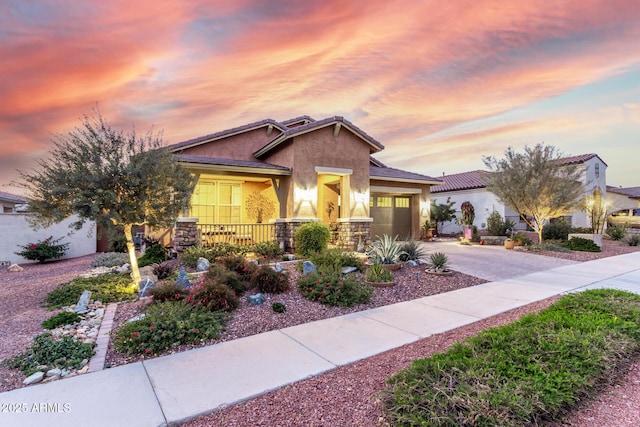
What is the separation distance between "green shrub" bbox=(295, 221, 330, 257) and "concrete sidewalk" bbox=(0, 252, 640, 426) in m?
5.11

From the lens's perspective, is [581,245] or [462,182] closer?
[581,245]

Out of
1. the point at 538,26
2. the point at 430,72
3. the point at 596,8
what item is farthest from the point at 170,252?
the point at 596,8

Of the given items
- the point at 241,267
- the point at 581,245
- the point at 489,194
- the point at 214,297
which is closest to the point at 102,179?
the point at 241,267

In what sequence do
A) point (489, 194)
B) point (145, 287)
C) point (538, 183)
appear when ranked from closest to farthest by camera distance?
1. point (145, 287)
2. point (538, 183)
3. point (489, 194)

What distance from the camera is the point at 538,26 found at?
27.7 ft

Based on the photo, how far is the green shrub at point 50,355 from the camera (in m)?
3.61

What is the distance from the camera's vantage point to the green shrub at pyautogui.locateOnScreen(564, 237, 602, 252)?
14.1 m

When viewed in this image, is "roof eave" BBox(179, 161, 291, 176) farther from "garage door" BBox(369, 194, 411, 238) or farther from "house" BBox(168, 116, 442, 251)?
"garage door" BBox(369, 194, 411, 238)

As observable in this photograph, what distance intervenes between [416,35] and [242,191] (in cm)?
892

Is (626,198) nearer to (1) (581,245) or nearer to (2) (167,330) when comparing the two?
(1) (581,245)

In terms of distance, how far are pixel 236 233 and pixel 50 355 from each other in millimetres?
8314

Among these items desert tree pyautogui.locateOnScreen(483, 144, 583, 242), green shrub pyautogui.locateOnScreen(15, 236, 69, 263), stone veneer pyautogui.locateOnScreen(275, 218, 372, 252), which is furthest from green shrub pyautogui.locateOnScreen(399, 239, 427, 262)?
green shrub pyautogui.locateOnScreen(15, 236, 69, 263)

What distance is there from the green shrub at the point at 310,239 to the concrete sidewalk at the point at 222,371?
5.11 m

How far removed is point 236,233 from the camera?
12.0 meters
